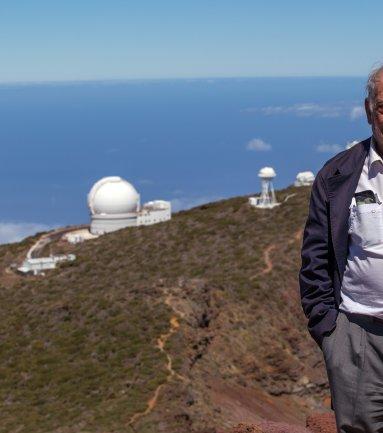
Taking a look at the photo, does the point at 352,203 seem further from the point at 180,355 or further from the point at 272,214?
the point at 272,214

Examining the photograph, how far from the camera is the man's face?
4.72m

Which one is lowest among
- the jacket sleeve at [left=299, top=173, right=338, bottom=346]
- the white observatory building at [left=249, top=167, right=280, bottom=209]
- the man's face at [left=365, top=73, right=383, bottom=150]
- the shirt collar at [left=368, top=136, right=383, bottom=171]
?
the jacket sleeve at [left=299, top=173, right=338, bottom=346]

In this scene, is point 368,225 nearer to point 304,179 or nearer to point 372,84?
point 372,84

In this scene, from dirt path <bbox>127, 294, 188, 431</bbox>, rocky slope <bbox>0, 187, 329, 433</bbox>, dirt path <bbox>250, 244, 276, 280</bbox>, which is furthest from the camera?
dirt path <bbox>250, 244, 276, 280</bbox>

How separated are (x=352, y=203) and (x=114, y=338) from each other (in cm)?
1644

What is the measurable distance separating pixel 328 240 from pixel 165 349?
1477 centimetres

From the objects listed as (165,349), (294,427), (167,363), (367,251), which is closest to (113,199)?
(165,349)

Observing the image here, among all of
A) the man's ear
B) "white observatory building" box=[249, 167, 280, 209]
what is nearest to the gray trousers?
the man's ear

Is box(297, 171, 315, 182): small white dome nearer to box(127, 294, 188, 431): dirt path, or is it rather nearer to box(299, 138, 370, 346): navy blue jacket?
box(127, 294, 188, 431): dirt path

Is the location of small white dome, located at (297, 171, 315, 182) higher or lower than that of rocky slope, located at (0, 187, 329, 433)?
higher

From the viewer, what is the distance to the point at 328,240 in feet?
16.6

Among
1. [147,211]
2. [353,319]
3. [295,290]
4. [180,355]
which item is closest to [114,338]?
[180,355]

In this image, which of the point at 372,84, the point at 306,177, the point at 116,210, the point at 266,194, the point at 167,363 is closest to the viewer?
the point at 372,84

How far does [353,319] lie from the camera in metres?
4.89
